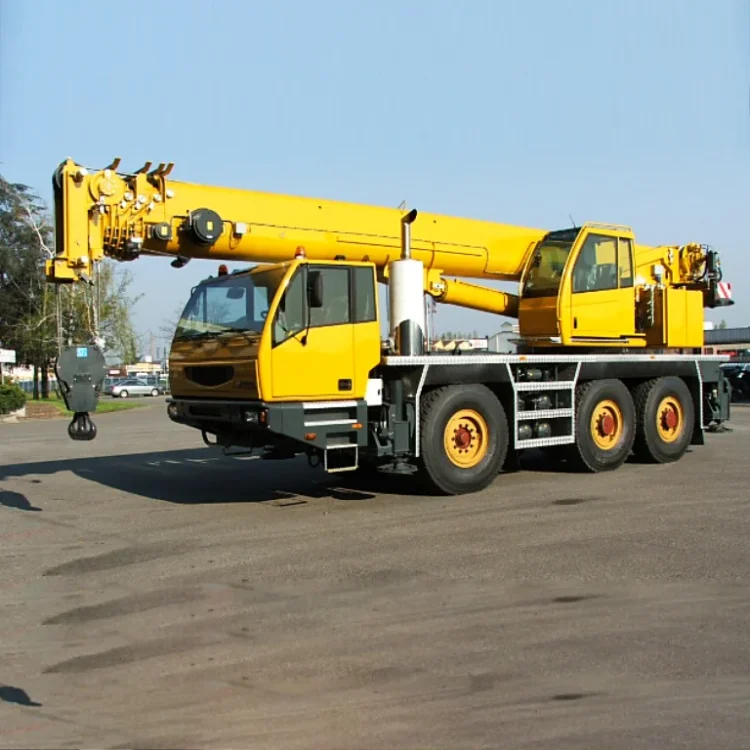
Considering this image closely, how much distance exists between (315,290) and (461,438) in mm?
2695

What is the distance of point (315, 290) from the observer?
9.47 meters

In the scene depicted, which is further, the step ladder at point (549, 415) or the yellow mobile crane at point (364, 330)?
the step ladder at point (549, 415)

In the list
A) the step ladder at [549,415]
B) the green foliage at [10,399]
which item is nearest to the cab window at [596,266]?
the step ladder at [549,415]

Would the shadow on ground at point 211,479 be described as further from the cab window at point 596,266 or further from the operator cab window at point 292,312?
the cab window at point 596,266

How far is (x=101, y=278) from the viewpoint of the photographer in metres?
43.8

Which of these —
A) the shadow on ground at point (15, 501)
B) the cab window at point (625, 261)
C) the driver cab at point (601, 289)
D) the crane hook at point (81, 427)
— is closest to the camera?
the crane hook at point (81, 427)

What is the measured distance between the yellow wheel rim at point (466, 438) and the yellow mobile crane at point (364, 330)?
2 centimetres

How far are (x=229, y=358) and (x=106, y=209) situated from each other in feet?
7.15

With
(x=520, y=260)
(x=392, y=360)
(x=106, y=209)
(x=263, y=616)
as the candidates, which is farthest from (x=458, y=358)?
(x=263, y=616)

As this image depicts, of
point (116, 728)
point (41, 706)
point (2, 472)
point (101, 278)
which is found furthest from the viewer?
point (101, 278)

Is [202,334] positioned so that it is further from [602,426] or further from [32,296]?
[32,296]

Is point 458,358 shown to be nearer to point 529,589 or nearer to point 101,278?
point 529,589

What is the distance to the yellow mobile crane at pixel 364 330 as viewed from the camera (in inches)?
378

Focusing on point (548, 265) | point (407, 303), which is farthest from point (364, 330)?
point (548, 265)
